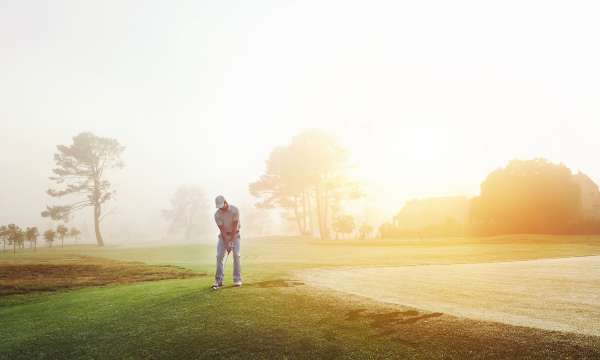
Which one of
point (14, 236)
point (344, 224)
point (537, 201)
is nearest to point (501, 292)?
point (537, 201)

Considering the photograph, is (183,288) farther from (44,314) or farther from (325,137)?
(325,137)

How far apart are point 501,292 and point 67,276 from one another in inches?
726

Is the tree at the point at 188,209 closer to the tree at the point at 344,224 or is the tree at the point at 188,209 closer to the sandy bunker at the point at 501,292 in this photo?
the tree at the point at 344,224

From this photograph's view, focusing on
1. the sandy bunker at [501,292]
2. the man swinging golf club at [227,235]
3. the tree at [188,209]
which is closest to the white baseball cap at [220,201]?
the man swinging golf club at [227,235]

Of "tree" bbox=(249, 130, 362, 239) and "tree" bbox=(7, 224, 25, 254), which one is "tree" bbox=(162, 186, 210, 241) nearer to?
"tree" bbox=(249, 130, 362, 239)

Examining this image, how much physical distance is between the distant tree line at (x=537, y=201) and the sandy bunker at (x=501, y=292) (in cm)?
2252

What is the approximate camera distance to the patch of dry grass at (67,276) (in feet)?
49.4

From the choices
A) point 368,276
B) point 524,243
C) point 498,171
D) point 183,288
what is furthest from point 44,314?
point 498,171

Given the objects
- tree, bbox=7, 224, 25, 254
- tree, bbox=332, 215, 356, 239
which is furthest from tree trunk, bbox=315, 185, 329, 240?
tree, bbox=7, 224, 25, 254

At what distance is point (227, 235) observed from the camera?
38.5ft

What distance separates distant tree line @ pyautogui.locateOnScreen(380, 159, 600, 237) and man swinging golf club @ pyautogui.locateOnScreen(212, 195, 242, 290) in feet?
105

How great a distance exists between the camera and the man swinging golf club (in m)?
11.3

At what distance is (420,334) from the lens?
254 inches

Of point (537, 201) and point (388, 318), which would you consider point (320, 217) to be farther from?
point (388, 318)
